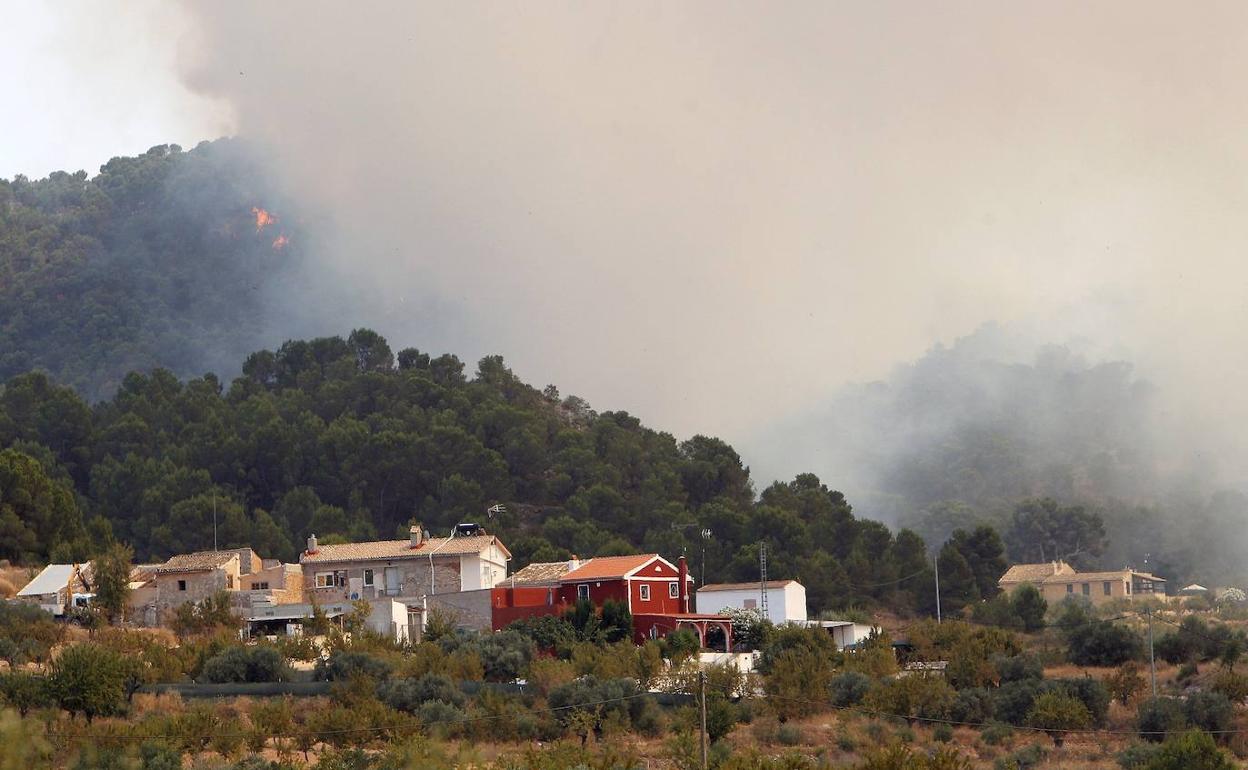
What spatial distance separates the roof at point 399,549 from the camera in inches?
2445

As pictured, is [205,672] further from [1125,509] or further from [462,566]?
[1125,509]

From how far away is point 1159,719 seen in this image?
41.8 metres

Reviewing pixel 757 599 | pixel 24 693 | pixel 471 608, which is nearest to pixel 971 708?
pixel 757 599

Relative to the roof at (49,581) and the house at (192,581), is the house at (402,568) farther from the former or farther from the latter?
the roof at (49,581)

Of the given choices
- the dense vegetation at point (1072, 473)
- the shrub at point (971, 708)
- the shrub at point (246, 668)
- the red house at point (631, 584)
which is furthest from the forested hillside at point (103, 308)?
the shrub at point (971, 708)

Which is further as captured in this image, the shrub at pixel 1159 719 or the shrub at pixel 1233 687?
the shrub at pixel 1233 687

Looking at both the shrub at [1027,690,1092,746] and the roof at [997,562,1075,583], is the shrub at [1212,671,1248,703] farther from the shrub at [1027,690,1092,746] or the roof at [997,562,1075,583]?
the roof at [997,562,1075,583]

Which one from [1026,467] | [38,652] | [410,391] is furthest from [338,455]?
[1026,467]

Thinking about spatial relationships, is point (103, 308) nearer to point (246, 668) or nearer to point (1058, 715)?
point (246, 668)

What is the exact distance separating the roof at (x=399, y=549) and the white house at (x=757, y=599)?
8223 millimetres

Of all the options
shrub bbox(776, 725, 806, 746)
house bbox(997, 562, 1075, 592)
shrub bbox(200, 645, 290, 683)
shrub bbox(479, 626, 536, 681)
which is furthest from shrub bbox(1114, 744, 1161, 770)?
house bbox(997, 562, 1075, 592)

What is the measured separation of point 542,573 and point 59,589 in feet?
56.5

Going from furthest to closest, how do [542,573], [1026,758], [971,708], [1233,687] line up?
[542,573] < [1233,687] < [971,708] < [1026,758]

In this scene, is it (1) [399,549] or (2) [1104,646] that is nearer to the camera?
(2) [1104,646]
